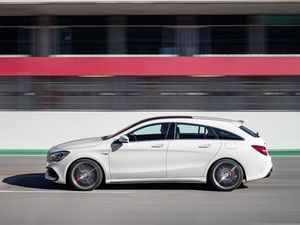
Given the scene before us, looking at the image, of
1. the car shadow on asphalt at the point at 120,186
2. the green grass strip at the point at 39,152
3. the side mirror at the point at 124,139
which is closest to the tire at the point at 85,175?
the car shadow on asphalt at the point at 120,186

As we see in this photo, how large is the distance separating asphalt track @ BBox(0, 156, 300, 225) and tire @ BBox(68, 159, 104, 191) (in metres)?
0.20

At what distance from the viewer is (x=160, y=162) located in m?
11.6

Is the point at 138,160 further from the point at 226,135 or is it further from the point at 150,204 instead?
the point at 226,135

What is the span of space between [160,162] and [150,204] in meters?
1.46

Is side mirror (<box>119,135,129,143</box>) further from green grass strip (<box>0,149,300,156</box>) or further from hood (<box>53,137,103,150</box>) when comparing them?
green grass strip (<box>0,149,300,156</box>)

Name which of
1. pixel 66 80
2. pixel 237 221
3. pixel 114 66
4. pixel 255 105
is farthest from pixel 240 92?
pixel 237 221

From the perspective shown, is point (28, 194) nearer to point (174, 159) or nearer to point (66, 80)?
point (174, 159)

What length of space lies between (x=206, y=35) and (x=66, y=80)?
5176 mm

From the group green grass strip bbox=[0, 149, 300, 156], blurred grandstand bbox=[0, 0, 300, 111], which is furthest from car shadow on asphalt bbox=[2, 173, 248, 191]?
blurred grandstand bbox=[0, 0, 300, 111]

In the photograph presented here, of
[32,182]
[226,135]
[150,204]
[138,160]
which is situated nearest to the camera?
[150,204]

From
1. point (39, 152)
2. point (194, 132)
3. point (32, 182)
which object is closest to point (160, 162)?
point (194, 132)

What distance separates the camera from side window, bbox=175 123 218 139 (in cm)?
1185

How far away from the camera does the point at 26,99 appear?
21.0m

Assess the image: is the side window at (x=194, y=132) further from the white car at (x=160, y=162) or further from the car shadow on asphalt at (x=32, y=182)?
the car shadow on asphalt at (x=32, y=182)
